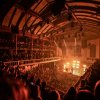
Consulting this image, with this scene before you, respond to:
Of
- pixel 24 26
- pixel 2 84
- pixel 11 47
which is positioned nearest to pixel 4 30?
pixel 11 47

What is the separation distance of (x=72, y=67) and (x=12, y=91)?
1102 inches

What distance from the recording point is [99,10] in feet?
35.3

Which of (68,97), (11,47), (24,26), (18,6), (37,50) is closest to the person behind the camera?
(68,97)

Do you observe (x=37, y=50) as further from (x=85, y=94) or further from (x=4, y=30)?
(x=85, y=94)

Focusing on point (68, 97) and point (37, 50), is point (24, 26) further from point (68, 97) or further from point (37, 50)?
point (68, 97)

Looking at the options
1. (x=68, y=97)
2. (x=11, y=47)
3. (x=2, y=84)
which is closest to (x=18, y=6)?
(x=11, y=47)

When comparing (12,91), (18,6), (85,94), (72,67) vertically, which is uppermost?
(18,6)

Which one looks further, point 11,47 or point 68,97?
Result: point 11,47

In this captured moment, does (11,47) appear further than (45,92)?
Yes

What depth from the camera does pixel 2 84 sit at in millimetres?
1082

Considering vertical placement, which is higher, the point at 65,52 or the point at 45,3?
the point at 45,3

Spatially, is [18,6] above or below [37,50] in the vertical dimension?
above

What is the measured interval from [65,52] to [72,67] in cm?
344

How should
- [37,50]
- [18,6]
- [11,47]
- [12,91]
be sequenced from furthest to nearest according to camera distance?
1. [37,50]
2. [11,47]
3. [18,6]
4. [12,91]
